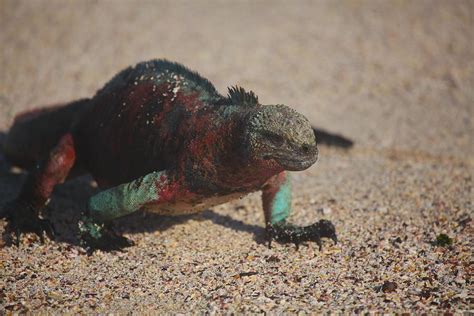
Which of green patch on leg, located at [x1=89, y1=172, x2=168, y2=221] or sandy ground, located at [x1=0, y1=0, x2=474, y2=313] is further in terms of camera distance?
green patch on leg, located at [x1=89, y1=172, x2=168, y2=221]

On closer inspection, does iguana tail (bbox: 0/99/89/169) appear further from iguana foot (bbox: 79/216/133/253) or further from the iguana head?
the iguana head

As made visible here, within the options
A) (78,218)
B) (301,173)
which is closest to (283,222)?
(78,218)

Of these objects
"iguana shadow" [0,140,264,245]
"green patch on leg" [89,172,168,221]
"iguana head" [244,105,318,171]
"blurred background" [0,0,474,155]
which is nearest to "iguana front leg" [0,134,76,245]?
"iguana shadow" [0,140,264,245]

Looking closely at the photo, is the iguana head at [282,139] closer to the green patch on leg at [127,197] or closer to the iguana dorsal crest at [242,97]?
the iguana dorsal crest at [242,97]

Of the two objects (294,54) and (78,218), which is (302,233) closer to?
(78,218)

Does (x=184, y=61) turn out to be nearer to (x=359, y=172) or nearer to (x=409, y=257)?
(x=359, y=172)

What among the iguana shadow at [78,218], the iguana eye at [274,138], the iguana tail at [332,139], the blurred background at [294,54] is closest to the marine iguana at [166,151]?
the iguana eye at [274,138]

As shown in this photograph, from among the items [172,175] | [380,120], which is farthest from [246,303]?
[380,120]

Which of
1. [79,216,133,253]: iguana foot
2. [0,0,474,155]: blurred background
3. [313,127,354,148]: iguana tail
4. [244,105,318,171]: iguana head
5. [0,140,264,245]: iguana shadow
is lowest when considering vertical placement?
[79,216,133,253]: iguana foot
